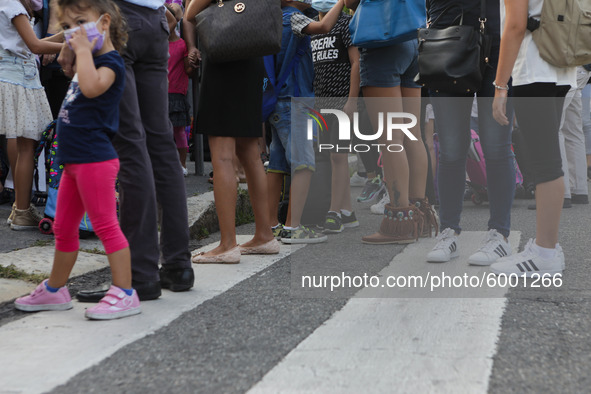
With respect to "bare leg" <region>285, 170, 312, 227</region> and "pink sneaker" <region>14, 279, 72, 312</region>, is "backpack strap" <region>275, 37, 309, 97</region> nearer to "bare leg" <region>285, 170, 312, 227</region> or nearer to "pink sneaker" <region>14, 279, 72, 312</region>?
"bare leg" <region>285, 170, 312, 227</region>

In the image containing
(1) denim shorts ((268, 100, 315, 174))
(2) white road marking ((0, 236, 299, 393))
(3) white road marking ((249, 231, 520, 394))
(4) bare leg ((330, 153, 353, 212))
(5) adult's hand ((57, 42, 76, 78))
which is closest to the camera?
(3) white road marking ((249, 231, 520, 394))

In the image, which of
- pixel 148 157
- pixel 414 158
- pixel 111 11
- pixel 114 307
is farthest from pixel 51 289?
pixel 414 158

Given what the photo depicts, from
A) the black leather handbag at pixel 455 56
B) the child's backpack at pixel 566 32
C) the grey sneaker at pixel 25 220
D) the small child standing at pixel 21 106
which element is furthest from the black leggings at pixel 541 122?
the grey sneaker at pixel 25 220

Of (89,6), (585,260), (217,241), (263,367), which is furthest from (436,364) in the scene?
(217,241)

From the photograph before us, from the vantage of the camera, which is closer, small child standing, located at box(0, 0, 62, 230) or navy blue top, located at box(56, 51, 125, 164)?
navy blue top, located at box(56, 51, 125, 164)

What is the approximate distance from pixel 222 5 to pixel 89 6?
1.25 metres

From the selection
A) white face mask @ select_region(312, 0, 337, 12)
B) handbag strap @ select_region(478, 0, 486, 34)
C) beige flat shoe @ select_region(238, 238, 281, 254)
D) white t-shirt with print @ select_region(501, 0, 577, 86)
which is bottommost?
beige flat shoe @ select_region(238, 238, 281, 254)

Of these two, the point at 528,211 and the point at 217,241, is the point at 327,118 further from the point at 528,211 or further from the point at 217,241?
the point at 528,211

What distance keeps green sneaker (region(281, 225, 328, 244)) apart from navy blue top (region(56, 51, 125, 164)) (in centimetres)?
223

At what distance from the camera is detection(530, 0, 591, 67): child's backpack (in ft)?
12.7

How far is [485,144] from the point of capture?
4.59 meters

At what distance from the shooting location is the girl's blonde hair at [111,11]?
3258 millimetres

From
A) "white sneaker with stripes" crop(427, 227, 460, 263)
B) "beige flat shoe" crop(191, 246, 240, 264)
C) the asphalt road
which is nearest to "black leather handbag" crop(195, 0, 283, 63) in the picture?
"beige flat shoe" crop(191, 246, 240, 264)

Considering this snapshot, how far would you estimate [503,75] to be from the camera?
4.07 meters
